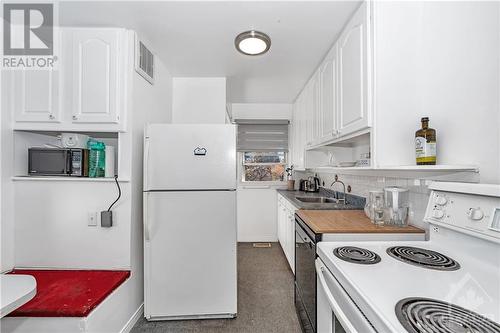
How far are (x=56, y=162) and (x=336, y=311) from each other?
7.38 feet

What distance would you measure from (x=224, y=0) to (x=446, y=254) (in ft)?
6.49

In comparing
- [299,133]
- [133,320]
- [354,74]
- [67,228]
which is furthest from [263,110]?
[133,320]

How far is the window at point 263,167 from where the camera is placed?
163 inches

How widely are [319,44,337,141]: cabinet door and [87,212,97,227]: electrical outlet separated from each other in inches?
84.6

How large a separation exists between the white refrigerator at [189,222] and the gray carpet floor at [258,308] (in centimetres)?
8

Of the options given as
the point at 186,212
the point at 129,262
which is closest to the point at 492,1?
the point at 186,212

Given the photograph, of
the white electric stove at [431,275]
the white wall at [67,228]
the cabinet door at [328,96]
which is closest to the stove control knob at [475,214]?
the white electric stove at [431,275]

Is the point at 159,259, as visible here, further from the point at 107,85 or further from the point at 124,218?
the point at 107,85

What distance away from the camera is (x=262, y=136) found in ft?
13.4

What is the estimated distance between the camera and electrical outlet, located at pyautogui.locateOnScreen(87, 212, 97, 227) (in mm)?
1901

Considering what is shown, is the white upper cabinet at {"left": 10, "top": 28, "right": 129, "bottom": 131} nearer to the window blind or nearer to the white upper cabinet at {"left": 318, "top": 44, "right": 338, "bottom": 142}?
the white upper cabinet at {"left": 318, "top": 44, "right": 338, "bottom": 142}

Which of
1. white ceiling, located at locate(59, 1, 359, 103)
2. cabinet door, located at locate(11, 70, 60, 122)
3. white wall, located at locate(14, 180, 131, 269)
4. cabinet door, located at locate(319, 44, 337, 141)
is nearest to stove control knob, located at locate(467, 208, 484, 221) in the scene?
cabinet door, located at locate(319, 44, 337, 141)

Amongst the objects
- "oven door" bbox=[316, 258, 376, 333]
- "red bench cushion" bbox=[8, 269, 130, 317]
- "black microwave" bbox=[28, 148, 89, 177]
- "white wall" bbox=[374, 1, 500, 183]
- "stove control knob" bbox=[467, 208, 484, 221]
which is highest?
"white wall" bbox=[374, 1, 500, 183]

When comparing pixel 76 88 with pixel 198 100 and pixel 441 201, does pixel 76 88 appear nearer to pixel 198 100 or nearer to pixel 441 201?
pixel 198 100
